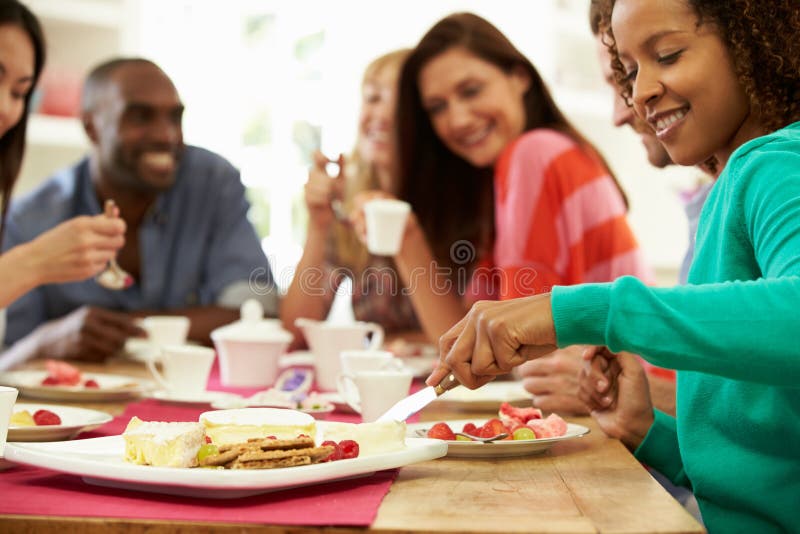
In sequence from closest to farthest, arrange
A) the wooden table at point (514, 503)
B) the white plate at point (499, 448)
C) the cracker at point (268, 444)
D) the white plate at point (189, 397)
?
the wooden table at point (514, 503) < the cracker at point (268, 444) < the white plate at point (499, 448) < the white plate at point (189, 397)

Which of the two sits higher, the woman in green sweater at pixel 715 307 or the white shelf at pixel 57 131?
the white shelf at pixel 57 131

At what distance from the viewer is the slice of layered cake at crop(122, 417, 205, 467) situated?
72 cm

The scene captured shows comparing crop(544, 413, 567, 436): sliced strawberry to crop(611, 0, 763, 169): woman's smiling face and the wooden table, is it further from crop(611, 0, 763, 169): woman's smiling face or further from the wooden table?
crop(611, 0, 763, 169): woman's smiling face

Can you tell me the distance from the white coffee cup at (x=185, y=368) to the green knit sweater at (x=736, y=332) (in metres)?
0.72

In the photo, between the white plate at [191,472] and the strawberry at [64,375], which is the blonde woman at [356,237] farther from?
the white plate at [191,472]

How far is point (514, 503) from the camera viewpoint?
2.31 feet

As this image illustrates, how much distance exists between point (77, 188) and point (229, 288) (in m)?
0.52

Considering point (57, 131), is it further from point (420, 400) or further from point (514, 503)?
point (514, 503)

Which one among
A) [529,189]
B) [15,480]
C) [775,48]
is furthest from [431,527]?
[529,189]

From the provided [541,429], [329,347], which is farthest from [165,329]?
[541,429]

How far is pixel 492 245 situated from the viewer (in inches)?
90.7

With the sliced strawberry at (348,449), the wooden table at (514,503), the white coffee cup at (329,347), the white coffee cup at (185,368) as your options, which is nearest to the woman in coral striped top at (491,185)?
the white coffee cup at (329,347)

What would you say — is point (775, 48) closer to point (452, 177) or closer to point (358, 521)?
point (358, 521)

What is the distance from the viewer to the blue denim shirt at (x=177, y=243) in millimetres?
2361
